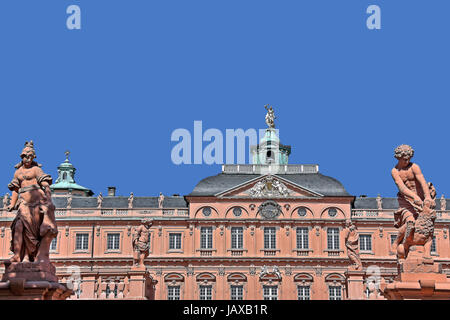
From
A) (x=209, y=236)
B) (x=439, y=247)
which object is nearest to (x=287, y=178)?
(x=209, y=236)

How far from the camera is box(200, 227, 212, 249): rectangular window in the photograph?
67.3 meters

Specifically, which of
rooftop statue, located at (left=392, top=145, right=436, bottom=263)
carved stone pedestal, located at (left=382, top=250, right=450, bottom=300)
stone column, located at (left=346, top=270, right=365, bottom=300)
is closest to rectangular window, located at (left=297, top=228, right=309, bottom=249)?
stone column, located at (left=346, top=270, right=365, bottom=300)

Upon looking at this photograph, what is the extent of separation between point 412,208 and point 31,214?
720 cm

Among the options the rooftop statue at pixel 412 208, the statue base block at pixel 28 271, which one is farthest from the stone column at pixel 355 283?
the statue base block at pixel 28 271

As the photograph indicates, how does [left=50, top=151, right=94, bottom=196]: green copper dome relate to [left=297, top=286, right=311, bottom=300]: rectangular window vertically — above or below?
above

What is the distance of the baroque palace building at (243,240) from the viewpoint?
216 ft

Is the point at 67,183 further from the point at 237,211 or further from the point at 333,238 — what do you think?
the point at 333,238

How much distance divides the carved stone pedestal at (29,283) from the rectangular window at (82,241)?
56.4 m

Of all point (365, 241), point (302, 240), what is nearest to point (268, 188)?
point (302, 240)

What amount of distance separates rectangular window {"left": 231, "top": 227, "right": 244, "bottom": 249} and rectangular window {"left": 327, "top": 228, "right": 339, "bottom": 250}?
825 cm

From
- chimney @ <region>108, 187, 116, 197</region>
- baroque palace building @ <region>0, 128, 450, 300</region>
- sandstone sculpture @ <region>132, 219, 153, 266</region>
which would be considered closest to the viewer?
sandstone sculpture @ <region>132, 219, 153, 266</region>

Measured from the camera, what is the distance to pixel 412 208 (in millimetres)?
13531

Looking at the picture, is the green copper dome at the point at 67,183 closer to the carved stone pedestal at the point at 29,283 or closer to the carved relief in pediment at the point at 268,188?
the carved relief in pediment at the point at 268,188

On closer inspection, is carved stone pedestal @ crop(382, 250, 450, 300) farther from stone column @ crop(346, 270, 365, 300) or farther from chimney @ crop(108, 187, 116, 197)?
chimney @ crop(108, 187, 116, 197)
